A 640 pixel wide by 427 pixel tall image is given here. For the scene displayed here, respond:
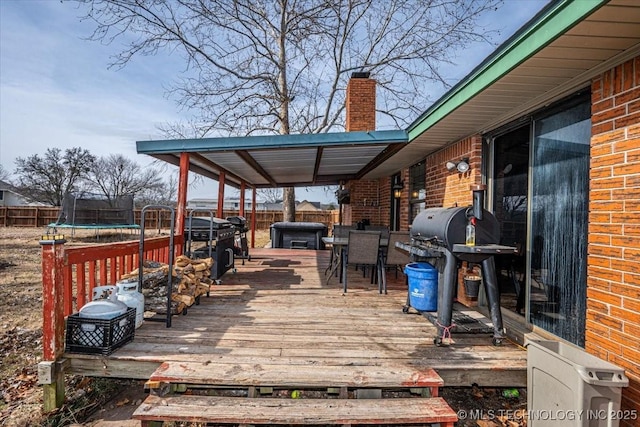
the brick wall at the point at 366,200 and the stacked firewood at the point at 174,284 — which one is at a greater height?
the brick wall at the point at 366,200

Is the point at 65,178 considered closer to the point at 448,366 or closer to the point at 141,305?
the point at 141,305

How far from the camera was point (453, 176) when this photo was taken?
4.54 metres

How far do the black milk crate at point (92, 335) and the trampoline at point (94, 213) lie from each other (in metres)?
10.6

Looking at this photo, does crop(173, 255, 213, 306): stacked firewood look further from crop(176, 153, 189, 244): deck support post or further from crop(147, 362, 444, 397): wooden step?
crop(147, 362, 444, 397): wooden step

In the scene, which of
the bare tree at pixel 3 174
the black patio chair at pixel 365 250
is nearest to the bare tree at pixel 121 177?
the bare tree at pixel 3 174

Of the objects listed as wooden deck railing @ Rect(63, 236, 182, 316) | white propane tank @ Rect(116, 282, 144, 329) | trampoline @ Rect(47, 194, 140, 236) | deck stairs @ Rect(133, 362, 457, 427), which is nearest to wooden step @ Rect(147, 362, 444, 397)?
deck stairs @ Rect(133, 362, 457, 427)

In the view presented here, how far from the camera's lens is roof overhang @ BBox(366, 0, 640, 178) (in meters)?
1.73

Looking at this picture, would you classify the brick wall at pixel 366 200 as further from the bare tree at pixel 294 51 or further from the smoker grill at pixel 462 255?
the smoker grill at pixel 462 255

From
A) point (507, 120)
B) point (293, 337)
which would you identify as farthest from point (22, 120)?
point (507, 120)

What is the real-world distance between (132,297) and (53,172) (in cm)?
2998

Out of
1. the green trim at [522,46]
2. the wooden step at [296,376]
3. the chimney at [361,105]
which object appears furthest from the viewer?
the chimney at [361,105]

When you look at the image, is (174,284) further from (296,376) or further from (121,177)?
(121,177)

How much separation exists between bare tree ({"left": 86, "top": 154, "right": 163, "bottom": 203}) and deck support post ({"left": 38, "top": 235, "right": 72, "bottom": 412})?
95.4ft

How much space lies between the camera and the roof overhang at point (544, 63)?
1.73m
